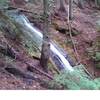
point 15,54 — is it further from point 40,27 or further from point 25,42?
point 40,27

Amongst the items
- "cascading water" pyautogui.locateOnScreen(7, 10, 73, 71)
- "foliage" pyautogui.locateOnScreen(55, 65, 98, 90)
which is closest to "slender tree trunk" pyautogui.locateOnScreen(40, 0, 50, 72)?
"cascading water" pyautogui.locateOnScreen(7, 10, 73, 71)

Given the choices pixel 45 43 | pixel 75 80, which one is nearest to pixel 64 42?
pixel 45 43

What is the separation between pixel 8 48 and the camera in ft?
14.1

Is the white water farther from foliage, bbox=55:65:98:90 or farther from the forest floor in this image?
foliage, bbox=55:65:98:90

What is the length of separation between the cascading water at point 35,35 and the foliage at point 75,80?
7.8 inches

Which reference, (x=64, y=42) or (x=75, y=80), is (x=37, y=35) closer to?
(x=64, y=42)

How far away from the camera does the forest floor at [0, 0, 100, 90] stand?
155 inches

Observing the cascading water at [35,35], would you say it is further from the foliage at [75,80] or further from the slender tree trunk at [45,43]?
the foliage at [75,80]

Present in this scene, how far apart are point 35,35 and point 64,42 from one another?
1.57 feet

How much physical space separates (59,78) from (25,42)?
694 mm

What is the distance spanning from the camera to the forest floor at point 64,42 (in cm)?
395

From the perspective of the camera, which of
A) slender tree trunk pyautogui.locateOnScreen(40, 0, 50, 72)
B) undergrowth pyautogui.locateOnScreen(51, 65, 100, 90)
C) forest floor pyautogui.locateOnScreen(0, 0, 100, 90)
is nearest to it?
undergrowth pyautogui.locateOnScreen(51, 65, 100, 90)

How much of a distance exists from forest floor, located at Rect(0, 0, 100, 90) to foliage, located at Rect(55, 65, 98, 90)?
0.68 ft
